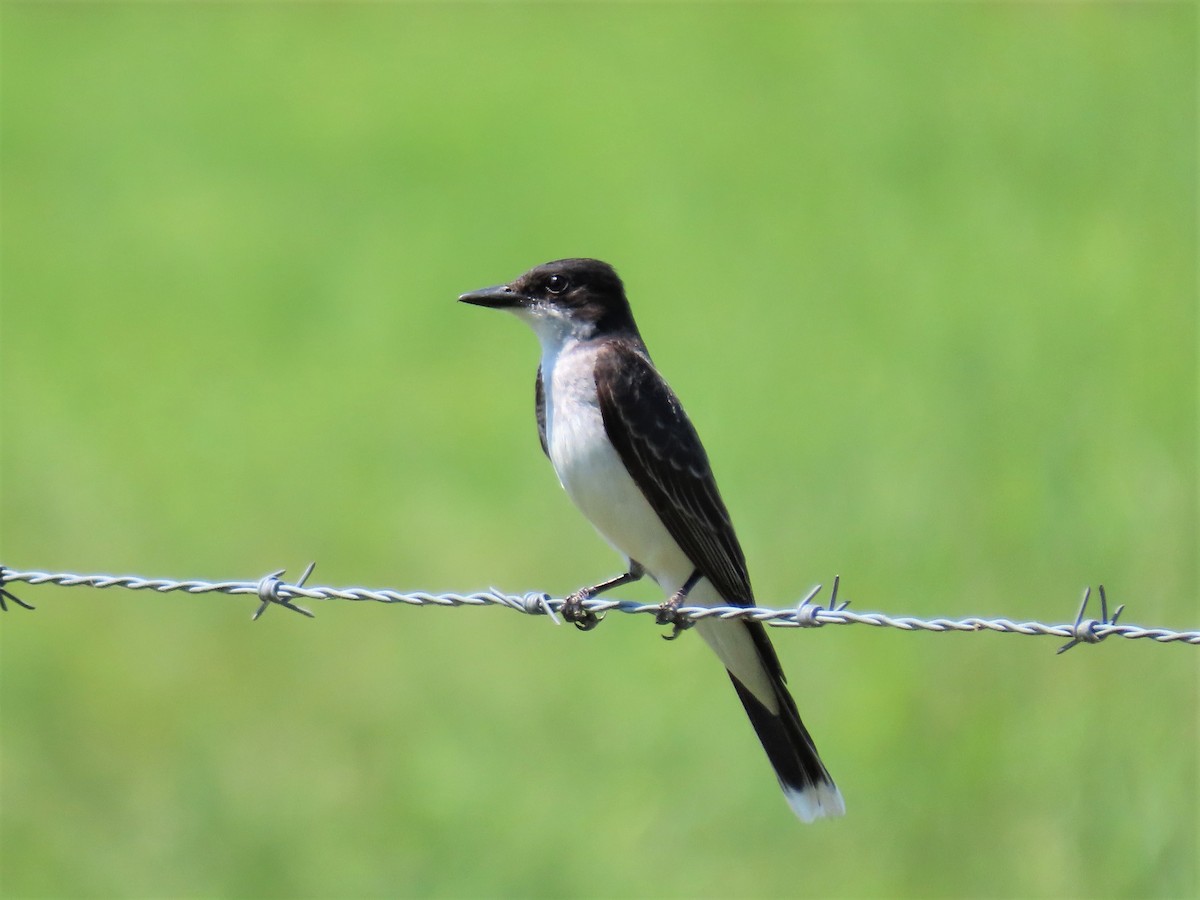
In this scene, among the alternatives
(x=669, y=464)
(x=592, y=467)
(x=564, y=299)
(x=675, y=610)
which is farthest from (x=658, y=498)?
(x=675, y=610)

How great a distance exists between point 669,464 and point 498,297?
954 mm

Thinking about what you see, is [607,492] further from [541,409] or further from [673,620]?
[673,620]

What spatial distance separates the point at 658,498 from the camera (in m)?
6.13

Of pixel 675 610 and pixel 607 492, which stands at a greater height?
pixel 607 492

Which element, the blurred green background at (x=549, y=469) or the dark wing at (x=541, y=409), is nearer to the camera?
the dark wing at (x=541, y=409)

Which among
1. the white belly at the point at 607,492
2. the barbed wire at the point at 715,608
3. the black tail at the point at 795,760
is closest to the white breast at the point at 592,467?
the white belly at the point at 607,492

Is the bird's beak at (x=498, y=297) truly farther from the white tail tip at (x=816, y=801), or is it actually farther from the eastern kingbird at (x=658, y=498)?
the white tail tip at (x=816, y=801)

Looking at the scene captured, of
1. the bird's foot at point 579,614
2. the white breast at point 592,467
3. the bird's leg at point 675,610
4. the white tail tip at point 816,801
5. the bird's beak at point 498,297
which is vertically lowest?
the white tail tip at point 816,801

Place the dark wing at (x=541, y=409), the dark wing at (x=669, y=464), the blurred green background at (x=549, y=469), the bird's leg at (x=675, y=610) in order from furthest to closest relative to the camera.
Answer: the blurred green background at (x=549, y=469)
the dark wing at (x=541, y=409)
the dark wing at (x=669, y=464)
the bird's leg at (x=675, y=610)

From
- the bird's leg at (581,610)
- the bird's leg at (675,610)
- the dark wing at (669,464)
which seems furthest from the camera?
the dark wing at (669,464)

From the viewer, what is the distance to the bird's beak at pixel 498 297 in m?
6.39

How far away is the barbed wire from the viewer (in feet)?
14.1

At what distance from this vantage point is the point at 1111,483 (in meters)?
12.7

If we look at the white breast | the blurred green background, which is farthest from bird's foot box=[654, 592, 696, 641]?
the blurred green background
